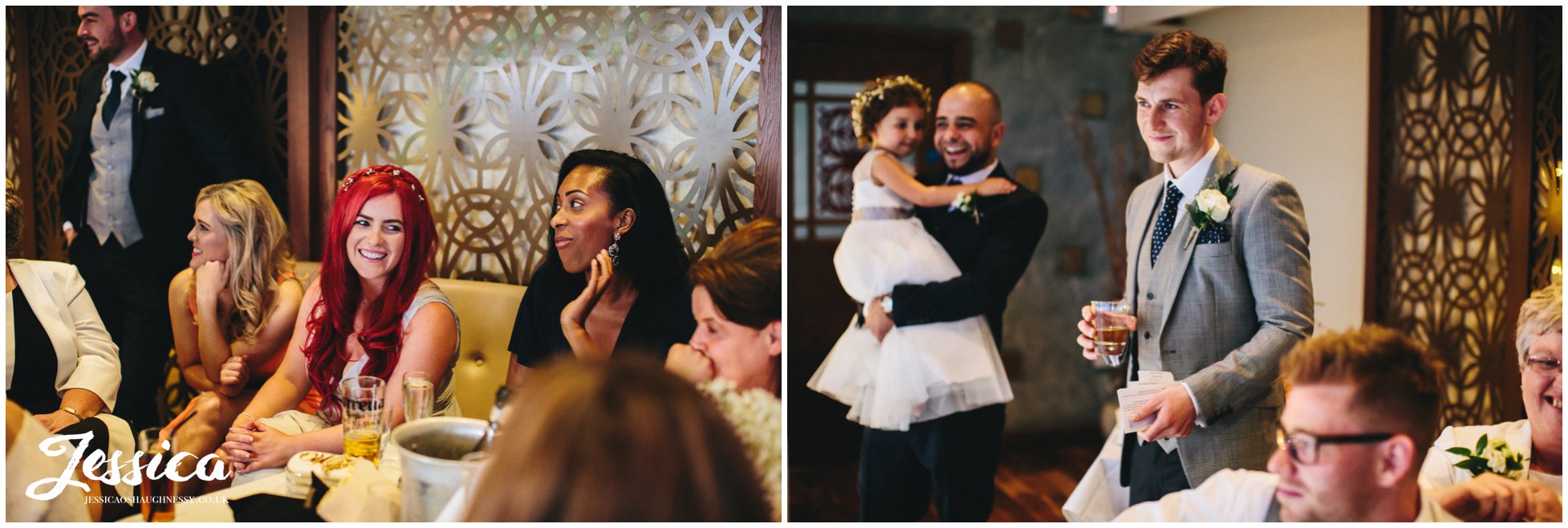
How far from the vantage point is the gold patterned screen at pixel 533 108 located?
2.56 metres

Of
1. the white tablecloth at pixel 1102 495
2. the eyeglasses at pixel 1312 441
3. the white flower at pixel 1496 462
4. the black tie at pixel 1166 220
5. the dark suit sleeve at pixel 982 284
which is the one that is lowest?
the white tablecloth at pixel 1102 495

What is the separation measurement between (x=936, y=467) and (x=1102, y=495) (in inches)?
17.5

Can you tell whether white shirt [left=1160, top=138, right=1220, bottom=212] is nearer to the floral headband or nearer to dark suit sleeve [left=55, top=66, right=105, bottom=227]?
the floral headband

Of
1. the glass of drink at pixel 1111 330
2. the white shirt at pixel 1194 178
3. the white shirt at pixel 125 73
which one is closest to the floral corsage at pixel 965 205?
the glass of drink at pixel 1111 330

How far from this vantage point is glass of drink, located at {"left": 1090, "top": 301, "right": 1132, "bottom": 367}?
2512 millimetres

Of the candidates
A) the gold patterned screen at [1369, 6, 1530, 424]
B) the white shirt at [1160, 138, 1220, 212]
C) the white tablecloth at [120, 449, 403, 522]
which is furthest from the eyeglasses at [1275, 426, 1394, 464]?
the white tablecloth at [120, 449, 403, 522]

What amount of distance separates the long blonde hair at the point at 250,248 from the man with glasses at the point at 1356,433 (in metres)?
2.43

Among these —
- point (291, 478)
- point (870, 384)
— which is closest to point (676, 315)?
point (870, 384)

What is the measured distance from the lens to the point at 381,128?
8.96 feet

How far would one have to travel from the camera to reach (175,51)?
285 cm

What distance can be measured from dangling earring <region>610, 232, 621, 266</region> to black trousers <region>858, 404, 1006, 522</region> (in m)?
0.87

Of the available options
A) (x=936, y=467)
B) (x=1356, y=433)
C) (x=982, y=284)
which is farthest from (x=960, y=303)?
(x=1356, y=433)

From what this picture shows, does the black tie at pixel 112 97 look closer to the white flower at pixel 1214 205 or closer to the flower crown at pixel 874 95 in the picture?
the flower crown at pixel 874 95

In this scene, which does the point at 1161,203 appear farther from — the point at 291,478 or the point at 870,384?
the point at 291,478
